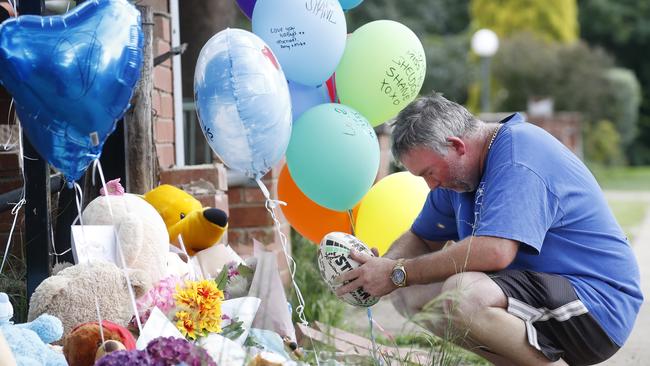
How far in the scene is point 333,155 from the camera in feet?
11.4

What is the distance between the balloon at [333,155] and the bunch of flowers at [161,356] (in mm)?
1327

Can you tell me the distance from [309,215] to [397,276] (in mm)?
989

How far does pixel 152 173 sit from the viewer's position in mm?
3768

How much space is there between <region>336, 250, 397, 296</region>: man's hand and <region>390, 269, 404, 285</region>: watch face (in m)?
0.02

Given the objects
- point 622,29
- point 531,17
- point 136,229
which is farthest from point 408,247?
point 622,29

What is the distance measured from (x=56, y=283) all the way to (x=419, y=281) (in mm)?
1170

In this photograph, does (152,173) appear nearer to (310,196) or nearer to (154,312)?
(310,196)

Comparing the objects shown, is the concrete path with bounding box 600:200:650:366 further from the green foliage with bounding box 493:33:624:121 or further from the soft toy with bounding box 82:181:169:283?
the green foliage with bounding box 493:33:624:121

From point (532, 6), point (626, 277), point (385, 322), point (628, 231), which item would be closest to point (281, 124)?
point (626, 277)

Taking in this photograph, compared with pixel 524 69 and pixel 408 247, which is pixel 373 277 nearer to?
pixel 408 247

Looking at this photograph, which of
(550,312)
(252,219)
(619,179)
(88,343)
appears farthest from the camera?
(619,179)

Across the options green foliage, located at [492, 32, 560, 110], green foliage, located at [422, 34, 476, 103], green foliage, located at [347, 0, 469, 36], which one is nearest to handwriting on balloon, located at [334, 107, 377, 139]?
green foliage, located at [492, 32, 560, 110]

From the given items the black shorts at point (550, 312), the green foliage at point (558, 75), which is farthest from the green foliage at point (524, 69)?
the black shorts at point (550, 312)

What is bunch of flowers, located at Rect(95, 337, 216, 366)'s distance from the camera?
221cm
